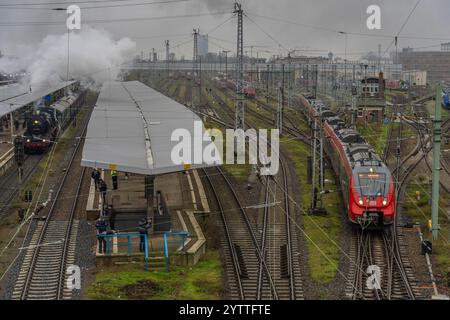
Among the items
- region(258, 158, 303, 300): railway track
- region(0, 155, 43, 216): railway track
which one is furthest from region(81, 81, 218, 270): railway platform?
region(0, 155, 43, 216): railway track

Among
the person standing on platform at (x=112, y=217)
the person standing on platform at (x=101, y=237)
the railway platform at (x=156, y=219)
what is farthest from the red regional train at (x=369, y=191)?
the person standing on platform at (x=112, y=217)

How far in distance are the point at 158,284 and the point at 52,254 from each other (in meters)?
4.60

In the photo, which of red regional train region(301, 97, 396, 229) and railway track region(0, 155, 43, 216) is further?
railway track region(0, 155, 43, 216)

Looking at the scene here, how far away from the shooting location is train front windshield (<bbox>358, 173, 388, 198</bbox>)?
70.9 feet

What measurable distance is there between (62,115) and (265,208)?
25543mm

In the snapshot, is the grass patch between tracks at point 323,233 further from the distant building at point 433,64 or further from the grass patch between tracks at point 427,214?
the distant building at point 433,64

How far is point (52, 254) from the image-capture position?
66.8 feet

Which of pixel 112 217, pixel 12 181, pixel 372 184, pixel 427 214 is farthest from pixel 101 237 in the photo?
pixel 12 181

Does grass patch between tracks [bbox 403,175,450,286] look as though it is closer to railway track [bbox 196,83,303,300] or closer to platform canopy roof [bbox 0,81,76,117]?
railway track [bbox 196,83,303,300]

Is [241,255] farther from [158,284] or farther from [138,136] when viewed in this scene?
[138,136]

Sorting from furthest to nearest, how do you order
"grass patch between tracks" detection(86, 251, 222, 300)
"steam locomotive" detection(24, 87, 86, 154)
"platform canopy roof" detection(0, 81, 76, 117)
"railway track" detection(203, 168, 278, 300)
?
"platform canopy roof" detection(0, 81, 76, 117)
"steam locomotive" detection(24, 87, 86, 154)
"railway track" detection(203, 168, 278, 300)
"grass patch between tracks" detection(86, 251, 222, 300)

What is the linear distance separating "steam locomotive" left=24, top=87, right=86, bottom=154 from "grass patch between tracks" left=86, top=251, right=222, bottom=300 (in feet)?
69.2
